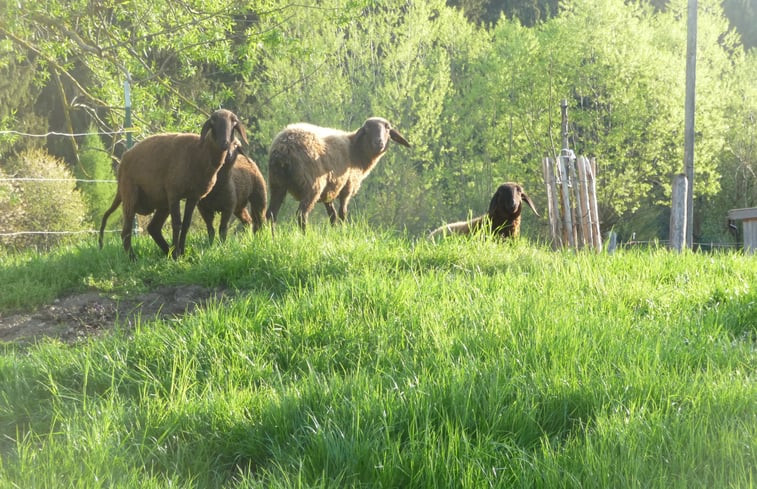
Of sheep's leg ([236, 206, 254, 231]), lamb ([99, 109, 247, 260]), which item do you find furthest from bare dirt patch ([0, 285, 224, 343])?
sheep's leg ([236, 206, 254, 231])

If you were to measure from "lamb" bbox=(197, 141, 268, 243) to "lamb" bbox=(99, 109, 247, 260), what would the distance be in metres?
0.39

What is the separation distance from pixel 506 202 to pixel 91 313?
16.6 ft

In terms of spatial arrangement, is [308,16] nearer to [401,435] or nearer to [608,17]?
[608,17]

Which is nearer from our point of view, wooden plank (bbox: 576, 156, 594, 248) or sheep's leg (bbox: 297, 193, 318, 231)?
sheep's leg (bbox: 297, 193, 318, 231)

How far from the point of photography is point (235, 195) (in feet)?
28.6

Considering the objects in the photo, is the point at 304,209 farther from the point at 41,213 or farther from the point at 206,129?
the point at 41,213

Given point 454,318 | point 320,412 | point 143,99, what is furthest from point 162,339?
point 143,99

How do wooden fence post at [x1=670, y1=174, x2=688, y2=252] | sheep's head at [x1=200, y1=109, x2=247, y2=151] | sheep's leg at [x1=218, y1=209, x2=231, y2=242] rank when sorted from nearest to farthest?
sheep's head at [x1=200, y1=109, x2=247, y2=151]
sheep's leg at [x1=218, y1=209, x2=231, y2=242]
wooden fence post at [x1=670, y1=174, x2=688, y2=252]

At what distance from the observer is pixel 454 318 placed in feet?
16.1

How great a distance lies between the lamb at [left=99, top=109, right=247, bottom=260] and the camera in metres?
7.82

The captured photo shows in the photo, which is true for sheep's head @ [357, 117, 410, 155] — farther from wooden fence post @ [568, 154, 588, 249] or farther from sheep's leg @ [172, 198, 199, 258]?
sheep's leg @ [172, 198, 199, 258]

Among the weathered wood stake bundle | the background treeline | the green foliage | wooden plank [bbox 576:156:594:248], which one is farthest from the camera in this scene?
the background treeline

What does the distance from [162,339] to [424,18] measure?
2616cm

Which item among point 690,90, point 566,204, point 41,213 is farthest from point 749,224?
point 41,213
